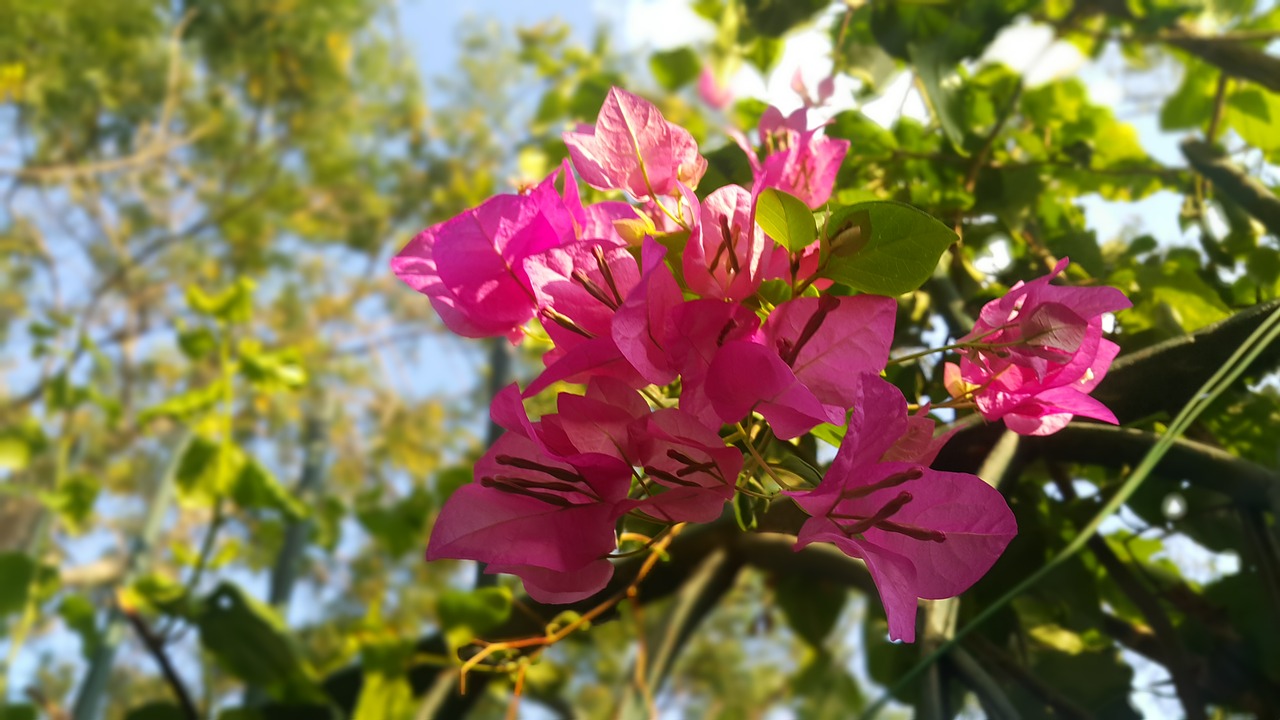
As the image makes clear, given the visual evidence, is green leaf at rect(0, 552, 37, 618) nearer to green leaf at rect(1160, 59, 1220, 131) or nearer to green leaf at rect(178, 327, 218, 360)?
green leaf at rect(178, 327, 218, 360)

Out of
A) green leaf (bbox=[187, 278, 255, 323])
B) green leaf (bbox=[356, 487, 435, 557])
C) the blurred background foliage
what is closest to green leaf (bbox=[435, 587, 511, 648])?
the blurred background foliage

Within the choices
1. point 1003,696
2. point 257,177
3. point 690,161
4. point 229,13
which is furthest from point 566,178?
point 257,177

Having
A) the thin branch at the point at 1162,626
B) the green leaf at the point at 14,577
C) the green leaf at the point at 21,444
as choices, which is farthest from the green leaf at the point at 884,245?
the green leaf at the point at 21,444

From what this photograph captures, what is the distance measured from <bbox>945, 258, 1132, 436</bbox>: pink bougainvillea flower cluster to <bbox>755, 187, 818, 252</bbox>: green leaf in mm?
38

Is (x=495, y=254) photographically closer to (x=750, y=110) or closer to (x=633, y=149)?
(x=633, y=149)

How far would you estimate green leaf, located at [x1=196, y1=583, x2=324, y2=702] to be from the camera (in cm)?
45

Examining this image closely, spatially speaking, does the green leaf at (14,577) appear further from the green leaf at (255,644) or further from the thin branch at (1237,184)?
the thin branch at (1237,184)

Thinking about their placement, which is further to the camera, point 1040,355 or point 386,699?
point 386,699

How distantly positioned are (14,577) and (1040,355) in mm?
660

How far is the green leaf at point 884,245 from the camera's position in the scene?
155 mm

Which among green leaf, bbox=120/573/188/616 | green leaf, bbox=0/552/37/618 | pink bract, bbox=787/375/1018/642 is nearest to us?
pink bract, bbox=787/375/1018/642

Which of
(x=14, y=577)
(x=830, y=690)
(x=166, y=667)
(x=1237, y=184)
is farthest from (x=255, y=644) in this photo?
(x=1237, y=184)

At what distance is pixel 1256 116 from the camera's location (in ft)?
1.19

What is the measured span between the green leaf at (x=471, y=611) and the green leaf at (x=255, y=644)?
0.11 m
